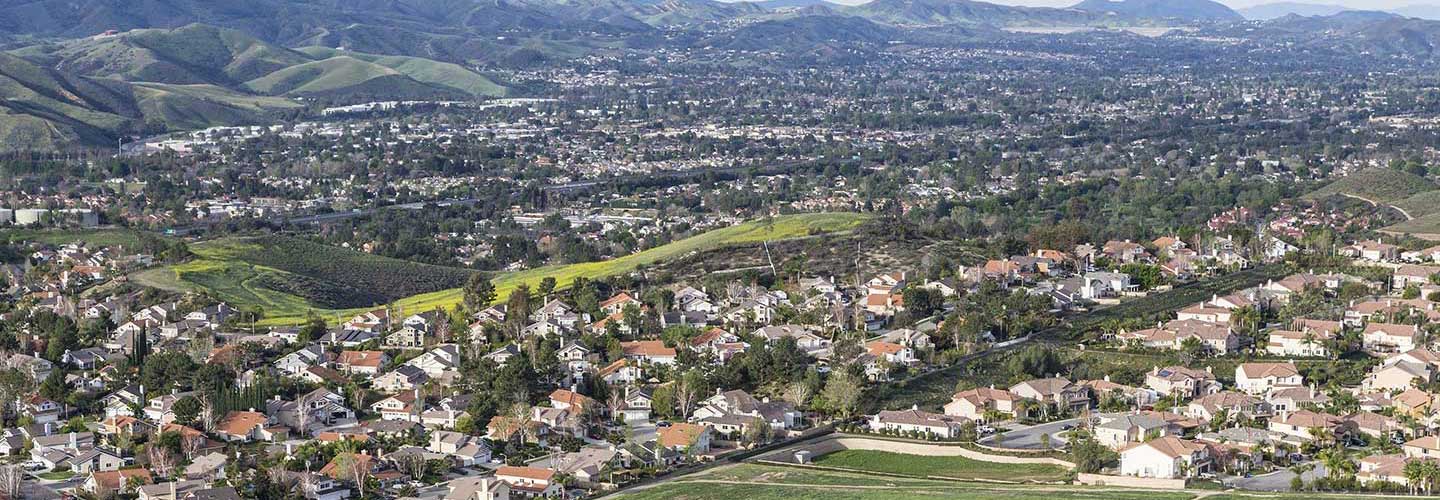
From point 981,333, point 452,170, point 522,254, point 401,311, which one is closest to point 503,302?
point 401,311

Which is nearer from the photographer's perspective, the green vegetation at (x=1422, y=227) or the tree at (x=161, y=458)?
the tree at (x=161, y=458)

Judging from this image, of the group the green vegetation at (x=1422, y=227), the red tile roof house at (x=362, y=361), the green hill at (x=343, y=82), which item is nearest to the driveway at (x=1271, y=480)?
the red tile roof house at (x=362, y=361)

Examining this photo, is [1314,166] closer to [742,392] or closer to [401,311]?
[401,311]

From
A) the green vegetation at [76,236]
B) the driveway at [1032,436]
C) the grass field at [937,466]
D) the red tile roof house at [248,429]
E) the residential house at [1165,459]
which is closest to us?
A: the residential house at [1165,459]

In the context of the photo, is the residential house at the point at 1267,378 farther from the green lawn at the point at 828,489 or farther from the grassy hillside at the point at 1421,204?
the grassy hillside at the point at 1421,204

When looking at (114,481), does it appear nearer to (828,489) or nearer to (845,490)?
(828,489)

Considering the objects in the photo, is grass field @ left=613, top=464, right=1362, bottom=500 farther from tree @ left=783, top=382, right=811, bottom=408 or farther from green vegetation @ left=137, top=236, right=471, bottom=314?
green vegetation @ left=137, top=236, right=471, bottom=314

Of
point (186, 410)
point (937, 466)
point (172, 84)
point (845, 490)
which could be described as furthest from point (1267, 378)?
point (172, 84)
